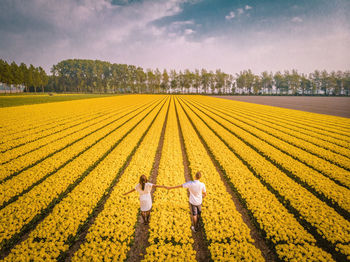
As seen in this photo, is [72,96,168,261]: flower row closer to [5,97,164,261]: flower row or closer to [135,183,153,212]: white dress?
[5,97,164,261]: flower row

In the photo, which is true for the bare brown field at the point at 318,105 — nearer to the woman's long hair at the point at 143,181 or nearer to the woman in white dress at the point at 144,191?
the woman in white dress at the point at 144,191

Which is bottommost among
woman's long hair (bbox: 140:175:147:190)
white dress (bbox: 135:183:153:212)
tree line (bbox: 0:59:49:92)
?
white dress (bbox: 135:183:153:212)

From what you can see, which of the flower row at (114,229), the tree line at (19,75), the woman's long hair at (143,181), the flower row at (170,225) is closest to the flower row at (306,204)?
the flower row at (170,225)

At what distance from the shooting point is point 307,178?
8.61 m

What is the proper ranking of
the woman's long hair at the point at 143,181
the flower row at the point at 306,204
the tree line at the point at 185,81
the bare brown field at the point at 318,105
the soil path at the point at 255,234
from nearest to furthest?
the soil path at the point at 255,234
the woman's long hair at the point at 143,181
the flower row at the point at 306,204
the bare brown field at the point at 318,105
the tree line at the point at 185,81

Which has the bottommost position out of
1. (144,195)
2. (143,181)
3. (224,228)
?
(224,228)

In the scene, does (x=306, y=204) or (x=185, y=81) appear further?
(x=185, y=81)

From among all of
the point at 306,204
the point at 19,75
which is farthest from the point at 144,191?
the point at 19,75

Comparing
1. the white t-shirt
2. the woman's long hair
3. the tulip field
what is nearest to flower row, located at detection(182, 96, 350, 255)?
the tulip field

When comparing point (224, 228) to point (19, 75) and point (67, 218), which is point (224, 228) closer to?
point (67, 218)

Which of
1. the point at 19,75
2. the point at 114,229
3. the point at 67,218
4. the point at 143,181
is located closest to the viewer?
the point at 143,181

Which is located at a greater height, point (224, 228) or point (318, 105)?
point (318, 105)

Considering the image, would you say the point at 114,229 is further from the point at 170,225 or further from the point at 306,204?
the point at 306,204

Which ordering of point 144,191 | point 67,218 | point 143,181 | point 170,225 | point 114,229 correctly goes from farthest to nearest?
point 67,218 → point 170,225 → point 114,229 → point 144,191 → point 143,181
